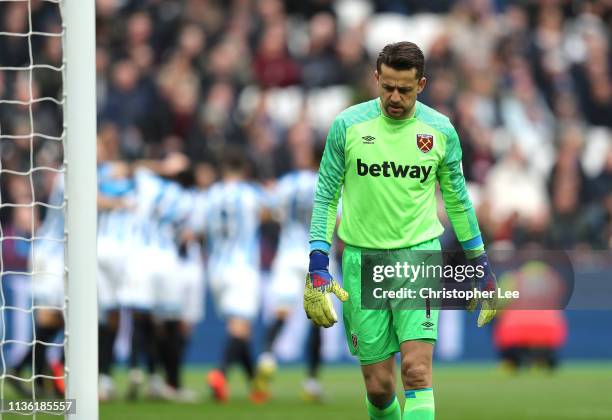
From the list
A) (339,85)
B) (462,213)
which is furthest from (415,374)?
(339,85)

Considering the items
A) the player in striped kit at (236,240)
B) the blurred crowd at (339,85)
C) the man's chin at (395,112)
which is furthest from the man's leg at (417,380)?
the blurred crowd at (339,85)

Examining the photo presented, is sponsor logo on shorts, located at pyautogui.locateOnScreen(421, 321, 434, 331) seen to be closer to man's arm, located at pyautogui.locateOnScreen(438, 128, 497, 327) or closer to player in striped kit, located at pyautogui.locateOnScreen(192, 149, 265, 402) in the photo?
man's arm, located at pyautogui.locateOnScreen(438, 128, 497, 327)

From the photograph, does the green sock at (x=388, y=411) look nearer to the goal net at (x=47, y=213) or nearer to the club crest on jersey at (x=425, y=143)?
the club crest on jersey at (x=425, y=143)

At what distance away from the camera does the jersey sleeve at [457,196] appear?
267 inches

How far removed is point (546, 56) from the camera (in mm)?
18609

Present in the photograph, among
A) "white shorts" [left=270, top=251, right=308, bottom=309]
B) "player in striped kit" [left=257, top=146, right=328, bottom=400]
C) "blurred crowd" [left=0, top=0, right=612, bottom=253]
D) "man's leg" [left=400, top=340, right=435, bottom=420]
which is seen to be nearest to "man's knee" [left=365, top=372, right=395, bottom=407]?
"man's leg" [left=400, top=340, right=435, bottom=420]

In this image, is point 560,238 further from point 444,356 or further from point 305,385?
point 305,385

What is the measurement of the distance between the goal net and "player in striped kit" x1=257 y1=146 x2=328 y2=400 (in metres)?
2.09

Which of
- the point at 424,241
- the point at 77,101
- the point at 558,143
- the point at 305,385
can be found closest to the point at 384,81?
the point at 424,241

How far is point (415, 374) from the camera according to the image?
6547 mm

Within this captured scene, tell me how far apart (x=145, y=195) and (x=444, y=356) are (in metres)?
4.88

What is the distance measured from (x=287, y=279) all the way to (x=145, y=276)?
140 centimetres

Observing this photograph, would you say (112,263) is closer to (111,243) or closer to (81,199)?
(111,243)

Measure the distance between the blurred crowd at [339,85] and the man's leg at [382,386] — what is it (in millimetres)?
7858
